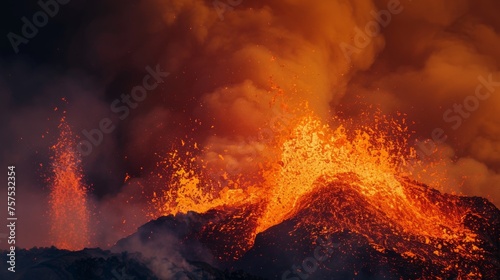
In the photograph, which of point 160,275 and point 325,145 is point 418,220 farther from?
point 160,275

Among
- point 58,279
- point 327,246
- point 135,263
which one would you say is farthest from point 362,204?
point 58,279

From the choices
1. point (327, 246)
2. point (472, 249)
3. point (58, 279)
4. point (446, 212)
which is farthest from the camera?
point (446, 212)

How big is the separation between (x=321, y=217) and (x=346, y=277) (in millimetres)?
7300

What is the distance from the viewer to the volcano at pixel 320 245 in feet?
130

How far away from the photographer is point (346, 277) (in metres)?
38.9

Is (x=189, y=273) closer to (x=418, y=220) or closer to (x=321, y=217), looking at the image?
(x=321, y=217)

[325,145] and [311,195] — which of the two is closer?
[311,195]

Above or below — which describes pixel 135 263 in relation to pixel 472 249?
above

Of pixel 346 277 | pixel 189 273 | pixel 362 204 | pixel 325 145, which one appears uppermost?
pixel 325 145

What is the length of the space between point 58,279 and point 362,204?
76.6ft

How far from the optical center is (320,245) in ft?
137

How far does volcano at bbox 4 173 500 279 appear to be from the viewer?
39.6 meters

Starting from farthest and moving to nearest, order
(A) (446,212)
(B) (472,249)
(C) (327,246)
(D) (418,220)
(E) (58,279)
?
1. (A) (446,212)
2. (D) (418,220)
3. (B) (472,249)
4. (C) (327,246)
5. (E) (58,279)

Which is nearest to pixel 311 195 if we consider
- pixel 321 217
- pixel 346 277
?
pixel 321 217
